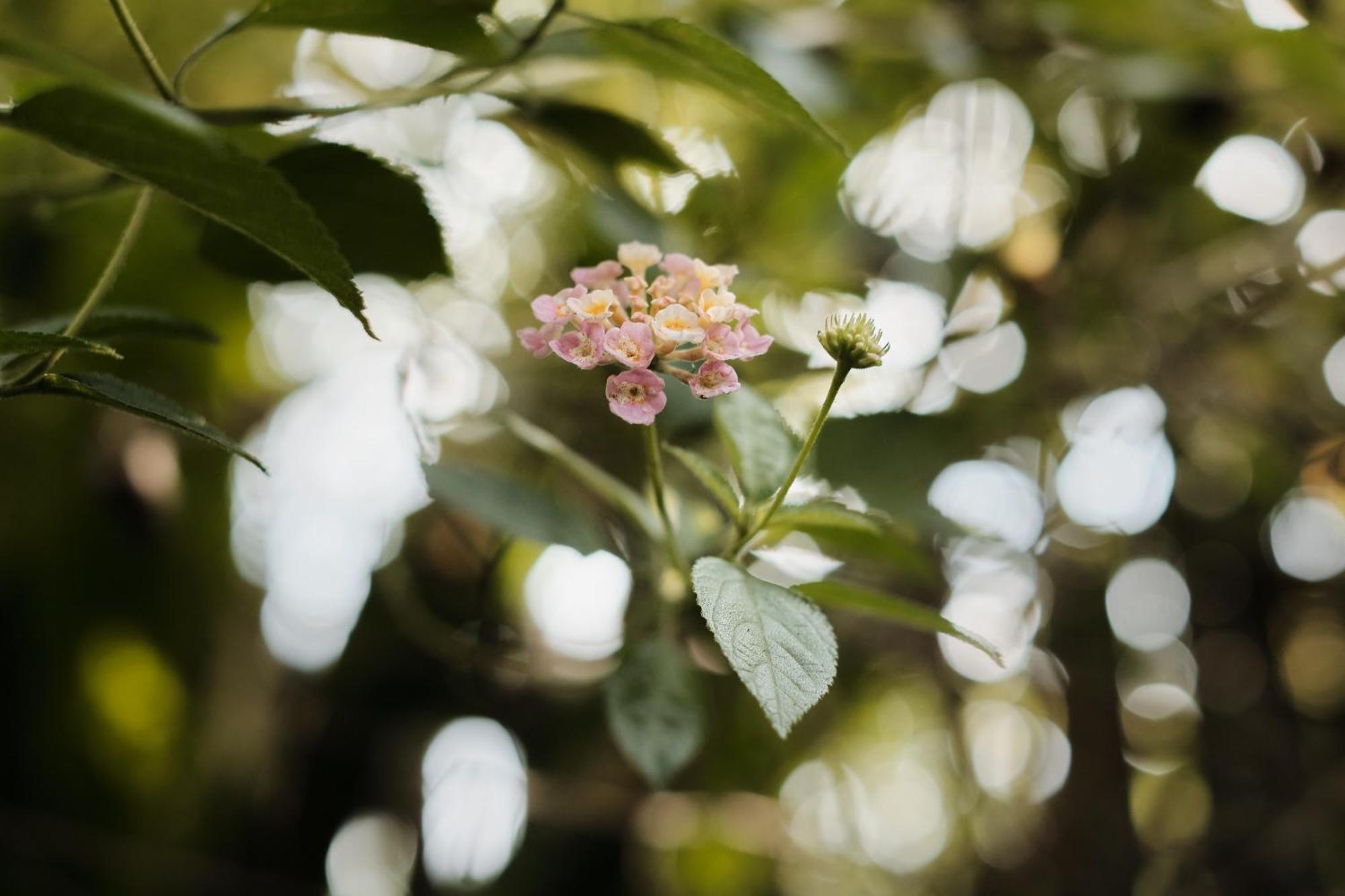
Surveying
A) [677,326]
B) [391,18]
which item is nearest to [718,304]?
[677,326]

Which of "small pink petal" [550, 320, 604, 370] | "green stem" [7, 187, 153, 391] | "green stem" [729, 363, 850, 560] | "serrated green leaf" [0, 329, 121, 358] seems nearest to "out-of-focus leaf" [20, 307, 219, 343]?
"green stem" [7, 187, 153, 391]

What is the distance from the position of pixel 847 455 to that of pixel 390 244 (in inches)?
15.1

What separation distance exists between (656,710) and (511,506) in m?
0.17

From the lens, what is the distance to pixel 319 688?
1260 mm

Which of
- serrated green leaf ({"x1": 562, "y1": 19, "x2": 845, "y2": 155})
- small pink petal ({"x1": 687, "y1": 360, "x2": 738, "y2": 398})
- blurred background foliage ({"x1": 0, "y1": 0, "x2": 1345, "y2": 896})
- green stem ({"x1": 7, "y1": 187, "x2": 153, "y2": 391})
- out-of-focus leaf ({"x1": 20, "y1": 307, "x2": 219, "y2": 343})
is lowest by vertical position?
blurred background foliage ({"x1": 0, "y1": 0, "x2": 1345, "y2": 896})

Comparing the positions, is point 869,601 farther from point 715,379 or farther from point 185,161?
point 185,161

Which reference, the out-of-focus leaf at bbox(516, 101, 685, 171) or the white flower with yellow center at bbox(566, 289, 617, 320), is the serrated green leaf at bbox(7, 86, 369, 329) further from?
the out-of-focus leaf at bbox(516, 101, 685, 171)

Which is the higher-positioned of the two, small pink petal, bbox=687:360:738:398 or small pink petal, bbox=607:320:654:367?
small pink petal, bbox=607:320:654:367

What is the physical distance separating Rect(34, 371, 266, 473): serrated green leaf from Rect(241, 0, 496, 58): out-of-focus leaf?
0.22m

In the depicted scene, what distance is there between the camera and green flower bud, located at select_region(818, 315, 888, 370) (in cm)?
52

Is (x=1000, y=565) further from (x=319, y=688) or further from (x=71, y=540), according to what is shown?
(x=71, y=540)

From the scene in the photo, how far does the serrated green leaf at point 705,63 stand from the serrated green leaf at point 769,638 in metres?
0.25

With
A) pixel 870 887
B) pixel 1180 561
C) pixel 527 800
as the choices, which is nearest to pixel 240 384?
pixel 527 800

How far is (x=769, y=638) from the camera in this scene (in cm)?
45
